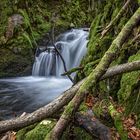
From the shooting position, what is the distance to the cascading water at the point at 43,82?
11.0 m

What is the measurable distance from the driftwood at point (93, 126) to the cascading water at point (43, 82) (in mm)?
6149

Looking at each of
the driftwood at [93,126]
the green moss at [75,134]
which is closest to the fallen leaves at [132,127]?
the driftwood at [93,126]

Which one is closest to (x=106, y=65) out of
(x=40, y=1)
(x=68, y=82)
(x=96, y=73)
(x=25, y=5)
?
(x=96, y=73)

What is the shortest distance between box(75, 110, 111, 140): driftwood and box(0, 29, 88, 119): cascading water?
6.15 metres

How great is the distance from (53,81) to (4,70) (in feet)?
8.03

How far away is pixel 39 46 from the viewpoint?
16.5m

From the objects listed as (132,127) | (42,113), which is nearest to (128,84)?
(132,127)

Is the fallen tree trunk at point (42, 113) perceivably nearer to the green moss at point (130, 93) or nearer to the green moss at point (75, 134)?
the green moss at point (75, 134)

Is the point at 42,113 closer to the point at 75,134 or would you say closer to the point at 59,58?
the point at 75,134

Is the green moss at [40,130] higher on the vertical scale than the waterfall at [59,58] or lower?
lower

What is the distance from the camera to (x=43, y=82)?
14.2 metres

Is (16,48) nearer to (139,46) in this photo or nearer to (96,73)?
(139,46)

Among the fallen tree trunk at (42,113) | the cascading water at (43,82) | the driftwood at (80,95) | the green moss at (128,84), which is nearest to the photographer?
the driftwood at (80,95)

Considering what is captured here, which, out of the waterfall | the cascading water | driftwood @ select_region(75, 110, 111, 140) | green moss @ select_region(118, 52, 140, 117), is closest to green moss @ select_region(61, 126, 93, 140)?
driftwood @ select_region(75, 110, 111, 140)
